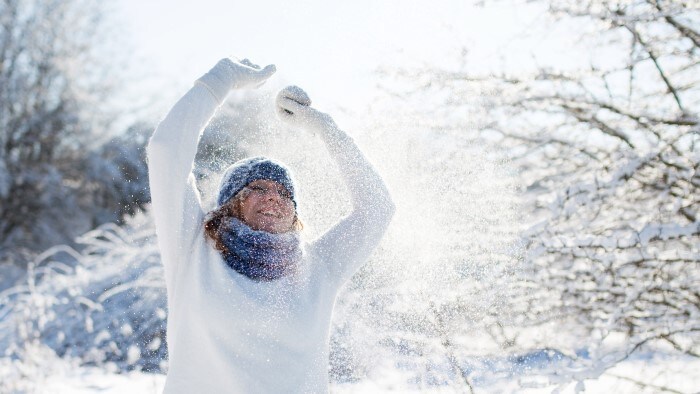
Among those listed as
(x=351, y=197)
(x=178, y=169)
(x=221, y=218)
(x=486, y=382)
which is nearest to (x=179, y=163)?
(x=178, y=169)

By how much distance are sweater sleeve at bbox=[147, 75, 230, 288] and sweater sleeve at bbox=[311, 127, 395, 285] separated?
13.9 inches

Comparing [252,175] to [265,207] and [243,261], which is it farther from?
[243,261]

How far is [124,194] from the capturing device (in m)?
17.2

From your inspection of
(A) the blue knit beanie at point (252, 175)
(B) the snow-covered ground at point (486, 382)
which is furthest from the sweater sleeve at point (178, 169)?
(B) the snow-covered ground at point (486, 382)

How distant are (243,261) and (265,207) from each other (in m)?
0.15

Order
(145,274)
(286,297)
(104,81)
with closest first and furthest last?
(286,297)
(145,274)
(104,81)

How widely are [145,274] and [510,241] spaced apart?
14.6ft

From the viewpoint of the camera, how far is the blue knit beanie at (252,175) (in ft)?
5.28

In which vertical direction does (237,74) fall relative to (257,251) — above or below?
above

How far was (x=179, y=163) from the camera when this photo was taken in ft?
4.66

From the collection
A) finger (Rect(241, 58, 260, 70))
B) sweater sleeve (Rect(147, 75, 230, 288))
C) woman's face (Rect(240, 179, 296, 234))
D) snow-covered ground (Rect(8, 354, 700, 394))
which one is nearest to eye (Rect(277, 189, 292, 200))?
woman's face (Rect(240, 179, 296, 234))

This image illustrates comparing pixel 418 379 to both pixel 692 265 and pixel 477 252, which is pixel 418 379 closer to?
pixel 477 252

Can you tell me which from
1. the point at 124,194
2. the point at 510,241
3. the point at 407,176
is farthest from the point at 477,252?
the point at 124,194

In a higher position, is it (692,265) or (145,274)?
(692,265)
